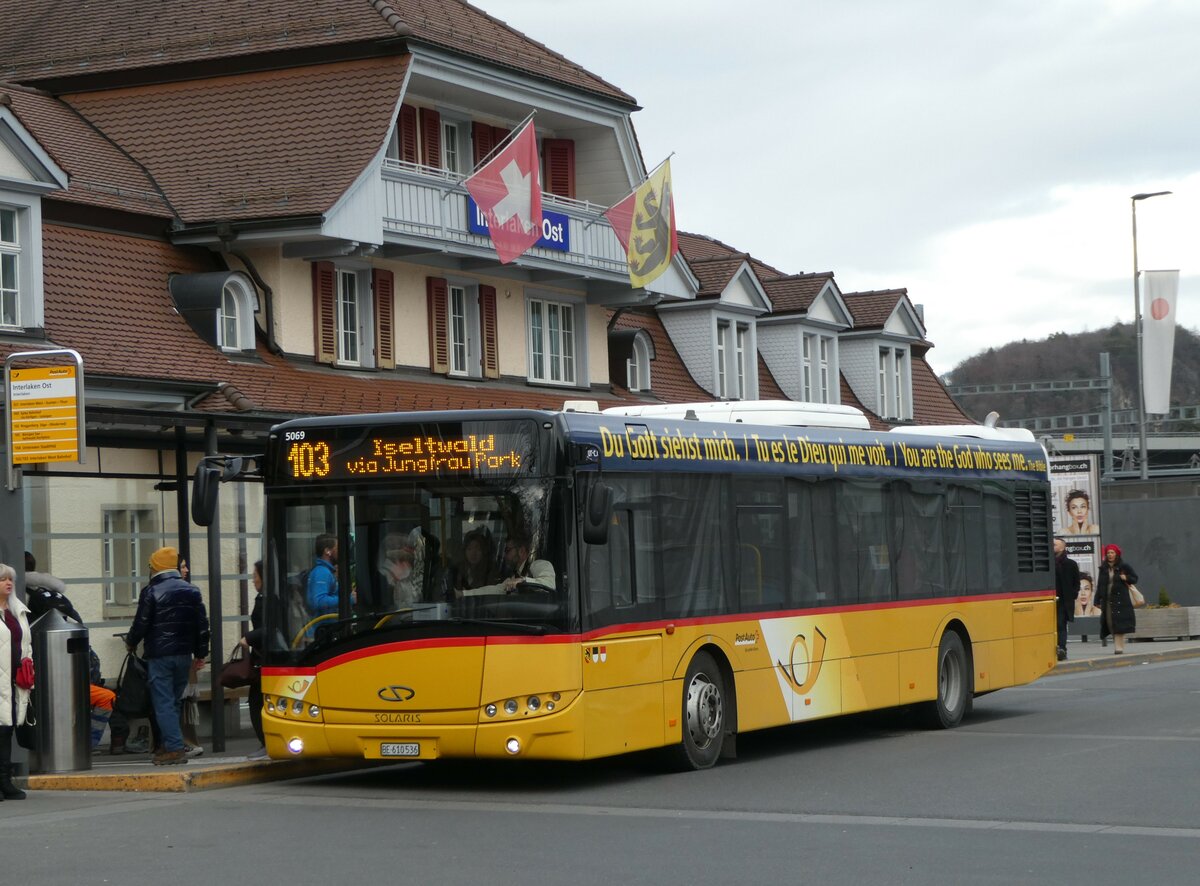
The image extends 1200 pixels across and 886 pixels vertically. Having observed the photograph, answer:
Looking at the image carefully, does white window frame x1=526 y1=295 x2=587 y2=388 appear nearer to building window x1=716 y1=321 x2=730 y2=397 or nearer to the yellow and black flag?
the yellow and black flag

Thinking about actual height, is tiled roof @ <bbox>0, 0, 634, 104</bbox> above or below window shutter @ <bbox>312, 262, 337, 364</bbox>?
above

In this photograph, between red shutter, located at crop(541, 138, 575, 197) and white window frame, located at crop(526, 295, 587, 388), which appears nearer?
white window frame, located at crop(526, 295, 587, 388)

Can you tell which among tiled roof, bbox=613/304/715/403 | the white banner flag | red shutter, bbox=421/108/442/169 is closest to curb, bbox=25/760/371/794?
red shutter, bbox=421/108/442/169

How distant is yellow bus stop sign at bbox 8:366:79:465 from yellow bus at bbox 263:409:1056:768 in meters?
1.70

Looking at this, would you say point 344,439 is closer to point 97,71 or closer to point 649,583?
point 649,583

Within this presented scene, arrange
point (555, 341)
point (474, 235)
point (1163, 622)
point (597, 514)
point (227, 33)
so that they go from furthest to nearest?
point (1163, 622) < point (555, 341) < point (227, 33) < point (474, 235) < point (597, 514)

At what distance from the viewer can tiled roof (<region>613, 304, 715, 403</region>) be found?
39312 mm

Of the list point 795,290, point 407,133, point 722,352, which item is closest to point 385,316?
point 407,133

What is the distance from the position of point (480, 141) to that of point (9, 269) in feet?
35.5

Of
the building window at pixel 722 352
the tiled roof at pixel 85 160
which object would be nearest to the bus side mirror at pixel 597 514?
the tiled roof at pixel 85 160

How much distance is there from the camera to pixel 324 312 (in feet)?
96.1

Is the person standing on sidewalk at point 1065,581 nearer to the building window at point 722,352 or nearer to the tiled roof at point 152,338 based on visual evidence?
the building window at point 722,352

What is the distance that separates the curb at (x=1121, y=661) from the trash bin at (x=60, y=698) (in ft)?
54.1

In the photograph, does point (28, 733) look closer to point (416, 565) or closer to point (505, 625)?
point (416, 565)
